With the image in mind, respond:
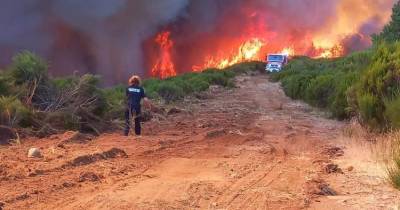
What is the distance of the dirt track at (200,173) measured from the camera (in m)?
7.21

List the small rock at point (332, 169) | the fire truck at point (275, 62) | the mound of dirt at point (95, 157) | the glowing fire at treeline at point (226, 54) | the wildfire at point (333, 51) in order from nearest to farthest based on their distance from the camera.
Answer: the mound of dirt at point (95, 157)
the small rock at point (332, 169)
the glowing fire at treeline at point (226, 54)
the fire truck at point (275, 62)
the wildfire at point (333, 51)

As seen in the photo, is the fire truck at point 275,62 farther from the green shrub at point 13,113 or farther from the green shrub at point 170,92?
the green shrub at point 13,113

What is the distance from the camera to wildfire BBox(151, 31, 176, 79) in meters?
34.8

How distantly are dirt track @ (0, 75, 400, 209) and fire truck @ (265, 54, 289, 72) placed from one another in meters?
35.9

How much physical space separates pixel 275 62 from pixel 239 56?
458 cm

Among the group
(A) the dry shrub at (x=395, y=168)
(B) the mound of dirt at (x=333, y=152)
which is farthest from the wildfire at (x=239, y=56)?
(A) the dry shrub at (x=395, y=168)

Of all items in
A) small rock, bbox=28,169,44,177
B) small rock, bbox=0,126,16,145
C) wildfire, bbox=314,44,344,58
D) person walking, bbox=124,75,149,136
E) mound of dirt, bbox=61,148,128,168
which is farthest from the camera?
wildfire, bbox=314,44,344,58

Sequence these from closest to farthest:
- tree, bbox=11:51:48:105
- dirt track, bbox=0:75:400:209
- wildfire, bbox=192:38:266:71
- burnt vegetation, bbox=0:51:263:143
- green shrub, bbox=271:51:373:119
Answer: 1. dirt track, bbox=0:75:400:209
2. burnt vegetation, bbox=0:51:263:143
3. tree, bbox=11:51:48:105
4. green shrub, bbox=271:51:373:119
5. wildfire, bbox=192:38:266:71

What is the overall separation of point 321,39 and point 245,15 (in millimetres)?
19633

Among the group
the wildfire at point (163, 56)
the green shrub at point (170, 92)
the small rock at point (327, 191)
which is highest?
the wildfire at point (163, 56)

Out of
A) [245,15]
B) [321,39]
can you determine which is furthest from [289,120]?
[321,39]

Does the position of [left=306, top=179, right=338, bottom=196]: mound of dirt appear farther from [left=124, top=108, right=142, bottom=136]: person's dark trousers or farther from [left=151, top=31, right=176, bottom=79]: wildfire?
[left=151, top=31, right=176, bottom=79]: wildfire

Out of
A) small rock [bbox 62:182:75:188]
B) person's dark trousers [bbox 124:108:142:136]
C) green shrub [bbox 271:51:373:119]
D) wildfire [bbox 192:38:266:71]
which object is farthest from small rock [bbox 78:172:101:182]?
wildfire [bbox 192:38:266:71]

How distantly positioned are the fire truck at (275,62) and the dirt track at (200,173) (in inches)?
1414
